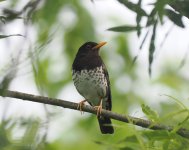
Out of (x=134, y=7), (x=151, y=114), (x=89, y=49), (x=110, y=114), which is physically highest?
(x=134, y=7)

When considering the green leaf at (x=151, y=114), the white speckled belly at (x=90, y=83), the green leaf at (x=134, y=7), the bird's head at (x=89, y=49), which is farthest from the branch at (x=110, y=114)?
the bird's head at (x=89, y=49)

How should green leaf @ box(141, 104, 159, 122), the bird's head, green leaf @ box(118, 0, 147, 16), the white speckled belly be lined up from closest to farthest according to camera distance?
green leaf @ box(141, 104, 159, 122)
green leaf @ box(118, 0, 147, 16)
the white speckled belly
the bird's head

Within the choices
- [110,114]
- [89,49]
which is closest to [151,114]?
[110,114]

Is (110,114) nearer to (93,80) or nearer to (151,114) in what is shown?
(151,114)

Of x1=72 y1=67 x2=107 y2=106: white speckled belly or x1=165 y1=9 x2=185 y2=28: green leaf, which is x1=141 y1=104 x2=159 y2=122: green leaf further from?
x1=72 y1=67 x2=107 y2=106: white speckled belly

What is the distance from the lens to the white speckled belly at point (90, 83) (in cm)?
592

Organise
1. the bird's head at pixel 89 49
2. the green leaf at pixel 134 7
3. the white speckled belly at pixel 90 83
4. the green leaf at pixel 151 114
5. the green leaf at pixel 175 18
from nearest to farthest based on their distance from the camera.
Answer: the green leaf at pixel 151 114 → the green leaf at pixel 134 7 → the green leaf at pixel 175 18 → the white speckled belly at pixel 90 83 → the bird's head at pixel 89 49

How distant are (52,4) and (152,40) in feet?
3.25

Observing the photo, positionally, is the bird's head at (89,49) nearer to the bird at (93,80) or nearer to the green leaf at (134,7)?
the bird at (93,80)

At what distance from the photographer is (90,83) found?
598 cm

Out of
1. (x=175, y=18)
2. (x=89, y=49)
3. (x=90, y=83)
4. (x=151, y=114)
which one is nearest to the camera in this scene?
(x=151, y=114)

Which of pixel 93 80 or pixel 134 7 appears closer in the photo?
pixel 134 7

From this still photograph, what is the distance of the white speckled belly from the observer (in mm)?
5922

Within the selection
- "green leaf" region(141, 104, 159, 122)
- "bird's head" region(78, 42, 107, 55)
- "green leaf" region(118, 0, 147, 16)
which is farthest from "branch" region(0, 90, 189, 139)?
"bird's head" region(78, 42, 107, 55)
